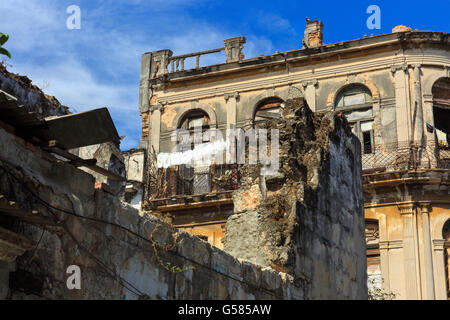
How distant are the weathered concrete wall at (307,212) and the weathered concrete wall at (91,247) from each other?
154 centimetres

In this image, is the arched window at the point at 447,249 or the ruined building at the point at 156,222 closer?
the ruined building at the point at 156,222

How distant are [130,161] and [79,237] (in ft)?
58.3

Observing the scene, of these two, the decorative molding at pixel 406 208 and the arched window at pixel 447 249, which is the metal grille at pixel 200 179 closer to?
the decorative molding at pixel 406 208

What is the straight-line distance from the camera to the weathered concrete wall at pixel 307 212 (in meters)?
8.49

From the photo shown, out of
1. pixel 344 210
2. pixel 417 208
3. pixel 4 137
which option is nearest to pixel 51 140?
pixel 4 137

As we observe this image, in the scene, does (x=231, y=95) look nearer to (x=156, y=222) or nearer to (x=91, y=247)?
(x=156, y=222)

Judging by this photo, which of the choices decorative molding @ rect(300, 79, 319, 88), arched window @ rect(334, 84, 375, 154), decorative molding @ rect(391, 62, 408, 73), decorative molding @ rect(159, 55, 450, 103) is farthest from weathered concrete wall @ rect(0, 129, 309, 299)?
decorative molding @ rect(300, 79, 319, 88)

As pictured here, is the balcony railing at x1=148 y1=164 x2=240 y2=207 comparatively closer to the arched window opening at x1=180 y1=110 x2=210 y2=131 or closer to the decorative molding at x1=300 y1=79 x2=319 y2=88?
the arched window opening at x1=180 y1=110 x2=210 y2=131

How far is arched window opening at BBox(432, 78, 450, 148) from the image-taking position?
20.8m

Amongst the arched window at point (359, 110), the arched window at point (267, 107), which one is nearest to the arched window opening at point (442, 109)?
the arched window at point (359, 110)

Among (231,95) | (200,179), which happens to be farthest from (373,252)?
(231,95)

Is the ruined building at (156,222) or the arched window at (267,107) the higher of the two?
the arched window at (267,107)

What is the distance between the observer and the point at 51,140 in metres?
5.07

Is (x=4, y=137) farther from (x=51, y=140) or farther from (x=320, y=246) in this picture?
(x=320, y=246)
